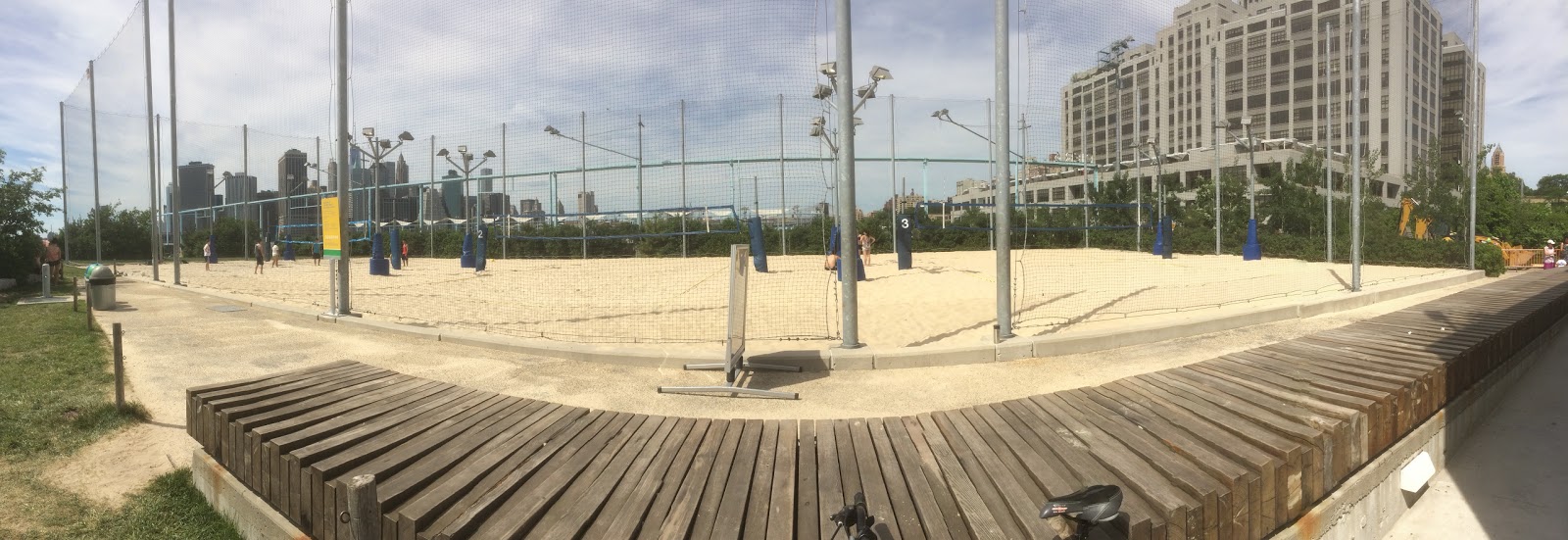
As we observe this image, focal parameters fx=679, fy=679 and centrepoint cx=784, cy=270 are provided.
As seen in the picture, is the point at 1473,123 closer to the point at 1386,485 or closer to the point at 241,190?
the point at 1386,485

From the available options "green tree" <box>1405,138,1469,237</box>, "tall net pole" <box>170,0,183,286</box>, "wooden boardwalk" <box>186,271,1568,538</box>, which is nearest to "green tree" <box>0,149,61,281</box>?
"tall net pole" <box>170,0,183,286</box>

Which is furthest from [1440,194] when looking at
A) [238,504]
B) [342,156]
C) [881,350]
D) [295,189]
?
[295,189]

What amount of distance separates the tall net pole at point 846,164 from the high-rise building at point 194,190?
20.1 meters

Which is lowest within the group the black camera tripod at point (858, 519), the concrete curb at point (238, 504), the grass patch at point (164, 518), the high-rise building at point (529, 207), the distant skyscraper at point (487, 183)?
the grass patch at point (164, 518)

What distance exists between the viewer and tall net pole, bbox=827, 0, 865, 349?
21.4 ft

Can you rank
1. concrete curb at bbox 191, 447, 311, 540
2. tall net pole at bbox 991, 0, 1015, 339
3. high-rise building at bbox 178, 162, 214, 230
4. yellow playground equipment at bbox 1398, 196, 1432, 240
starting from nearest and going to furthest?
concrete curb at bbox 191, 447, 311, 540 < tall net pole at bbox 991, 0, 1015, 339 < high-rise building at bbox 178, 162, 214, 230 < yellow playground equipment at bbox 1398, 196, 1432, 240

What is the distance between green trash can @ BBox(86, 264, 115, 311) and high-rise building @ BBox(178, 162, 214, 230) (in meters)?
9.40

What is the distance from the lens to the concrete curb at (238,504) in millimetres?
2727

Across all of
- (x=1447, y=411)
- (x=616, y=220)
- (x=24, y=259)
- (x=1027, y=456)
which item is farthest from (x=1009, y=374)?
(x=24, y=259)

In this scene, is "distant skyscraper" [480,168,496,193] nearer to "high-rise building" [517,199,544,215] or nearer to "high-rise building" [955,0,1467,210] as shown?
"high-rise building" [517,199,544,215]

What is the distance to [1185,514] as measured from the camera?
83.0 inches

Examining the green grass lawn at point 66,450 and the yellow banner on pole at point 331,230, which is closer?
the green grass lawn at point 66,450

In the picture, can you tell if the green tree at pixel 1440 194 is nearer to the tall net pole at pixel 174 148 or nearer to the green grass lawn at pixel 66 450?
the green grass lawn at pixel 66 450

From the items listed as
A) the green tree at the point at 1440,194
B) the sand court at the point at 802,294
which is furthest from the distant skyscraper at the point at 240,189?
the green tree at the point at 1440,194
